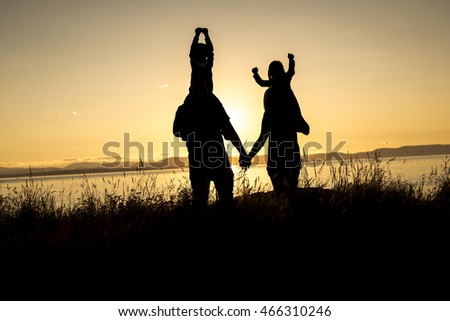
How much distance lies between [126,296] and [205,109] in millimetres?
2816

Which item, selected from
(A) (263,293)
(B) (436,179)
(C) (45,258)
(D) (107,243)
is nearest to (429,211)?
(B) (436,179)

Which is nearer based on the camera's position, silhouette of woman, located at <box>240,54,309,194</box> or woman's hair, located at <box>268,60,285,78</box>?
woman's hair, located at <box>268,60,285,78</box>

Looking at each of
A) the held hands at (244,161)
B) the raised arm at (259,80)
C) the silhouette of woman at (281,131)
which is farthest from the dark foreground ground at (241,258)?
the raised arm at (259,80)

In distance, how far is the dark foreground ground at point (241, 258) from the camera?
5934 millimetres

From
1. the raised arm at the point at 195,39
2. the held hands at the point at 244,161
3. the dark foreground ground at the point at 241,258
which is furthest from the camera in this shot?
the held hands at the point at 244,161

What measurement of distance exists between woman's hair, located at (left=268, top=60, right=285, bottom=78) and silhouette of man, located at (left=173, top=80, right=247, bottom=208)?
5.79 ft

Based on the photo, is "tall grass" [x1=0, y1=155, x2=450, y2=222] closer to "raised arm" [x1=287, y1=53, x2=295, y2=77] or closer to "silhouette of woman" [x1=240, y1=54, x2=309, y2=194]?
"silhouette of woman" [x1=240, y1=54, x2=309, y2=194]

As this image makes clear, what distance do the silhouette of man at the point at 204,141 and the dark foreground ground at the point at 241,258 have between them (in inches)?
14.2

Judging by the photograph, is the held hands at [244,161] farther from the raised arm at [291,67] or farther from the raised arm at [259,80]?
the raised arm at [291,67]

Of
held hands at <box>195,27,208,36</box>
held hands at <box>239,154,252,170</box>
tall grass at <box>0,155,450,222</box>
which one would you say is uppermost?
held hands at <box>195,27,208,36</box>

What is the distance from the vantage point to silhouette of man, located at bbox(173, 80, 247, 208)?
7168 mm

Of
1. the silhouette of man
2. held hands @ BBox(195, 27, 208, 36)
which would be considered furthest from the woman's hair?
held hands @ BBox(195, 27, 208, 36)

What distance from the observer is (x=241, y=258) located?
21.2 ft
